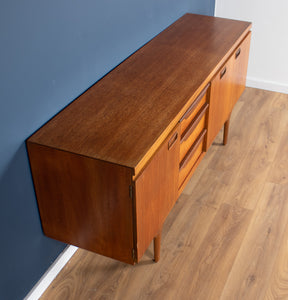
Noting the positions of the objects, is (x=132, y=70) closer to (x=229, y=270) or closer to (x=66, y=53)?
(x=66, y=53)

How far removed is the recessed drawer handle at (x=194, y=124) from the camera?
6.58 ft

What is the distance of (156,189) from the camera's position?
177 centimetres

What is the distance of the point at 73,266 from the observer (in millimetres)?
2117

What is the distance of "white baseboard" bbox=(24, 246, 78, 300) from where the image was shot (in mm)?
1929

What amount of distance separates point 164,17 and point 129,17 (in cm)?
47

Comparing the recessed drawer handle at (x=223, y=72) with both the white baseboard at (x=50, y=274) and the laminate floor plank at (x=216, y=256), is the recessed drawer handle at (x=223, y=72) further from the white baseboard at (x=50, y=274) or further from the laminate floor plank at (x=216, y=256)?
the white baseboard at (x=50, y=274)

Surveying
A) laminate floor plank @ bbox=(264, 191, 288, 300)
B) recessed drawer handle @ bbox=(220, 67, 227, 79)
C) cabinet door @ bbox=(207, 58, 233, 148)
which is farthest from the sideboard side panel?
recessed drawer handle @ bbox=(220, 67, 227, 79)

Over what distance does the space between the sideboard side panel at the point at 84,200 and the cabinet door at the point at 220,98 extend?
0.90m

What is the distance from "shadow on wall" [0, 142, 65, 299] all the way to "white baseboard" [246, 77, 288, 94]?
2417mm

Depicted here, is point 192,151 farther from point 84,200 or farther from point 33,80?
point 33,80

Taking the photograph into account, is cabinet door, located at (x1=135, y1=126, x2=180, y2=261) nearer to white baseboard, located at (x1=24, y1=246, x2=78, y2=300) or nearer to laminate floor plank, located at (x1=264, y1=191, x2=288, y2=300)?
white baseboard, located at (x1=24, y1=246, x2=78, y2=300)

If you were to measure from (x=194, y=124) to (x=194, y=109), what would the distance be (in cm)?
8

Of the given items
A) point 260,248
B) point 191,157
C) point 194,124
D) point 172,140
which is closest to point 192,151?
point 191,157

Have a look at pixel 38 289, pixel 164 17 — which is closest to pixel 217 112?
pixel 164 17
